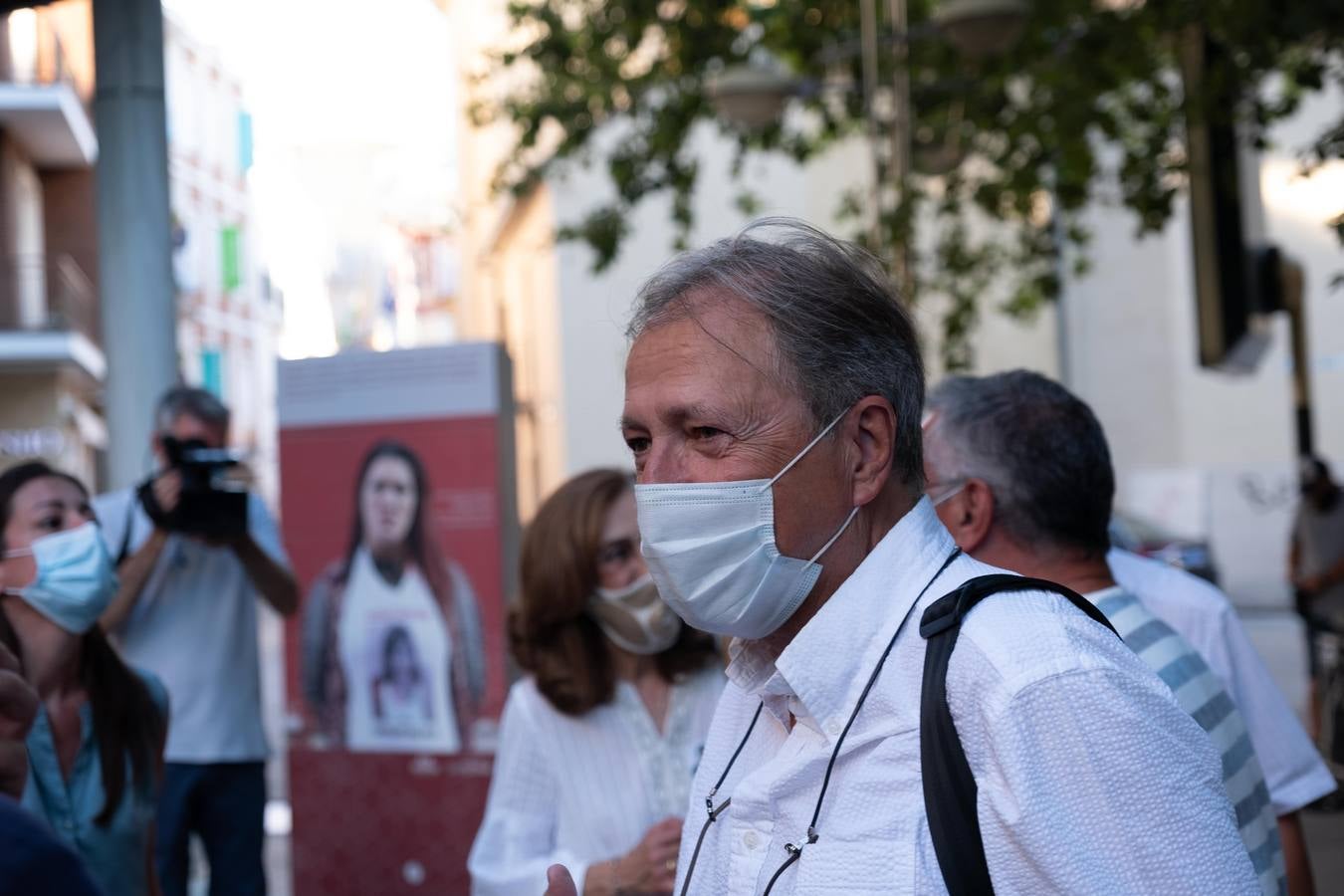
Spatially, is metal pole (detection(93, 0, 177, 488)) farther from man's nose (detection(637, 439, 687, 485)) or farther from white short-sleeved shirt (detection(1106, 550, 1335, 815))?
man's nose (detection(637, 439, 687, 485))

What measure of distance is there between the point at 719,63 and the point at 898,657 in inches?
365

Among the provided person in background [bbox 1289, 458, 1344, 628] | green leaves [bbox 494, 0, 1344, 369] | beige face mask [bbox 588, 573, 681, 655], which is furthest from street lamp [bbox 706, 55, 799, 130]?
beige face mask [bbox 588, 573, 681, 655]

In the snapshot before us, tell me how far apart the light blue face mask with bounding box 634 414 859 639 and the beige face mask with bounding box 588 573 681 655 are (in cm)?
193

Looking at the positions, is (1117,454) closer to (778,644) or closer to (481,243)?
(481,243)

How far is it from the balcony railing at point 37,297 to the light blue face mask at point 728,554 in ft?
88.6

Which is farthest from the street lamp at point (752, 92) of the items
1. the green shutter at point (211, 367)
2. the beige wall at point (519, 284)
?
the green shutter at point (211, 367)

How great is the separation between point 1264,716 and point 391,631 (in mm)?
3907

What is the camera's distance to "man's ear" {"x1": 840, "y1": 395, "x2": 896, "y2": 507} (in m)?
1.93

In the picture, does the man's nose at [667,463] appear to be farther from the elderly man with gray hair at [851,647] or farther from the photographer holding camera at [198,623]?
the photographer holding camera at [198,623]

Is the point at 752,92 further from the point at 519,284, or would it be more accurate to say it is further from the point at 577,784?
the point at 519,284

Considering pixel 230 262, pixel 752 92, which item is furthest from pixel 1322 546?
pixel 230 262

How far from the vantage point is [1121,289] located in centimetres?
2609

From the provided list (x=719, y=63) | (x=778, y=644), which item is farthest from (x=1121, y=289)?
(x=778, y=644)

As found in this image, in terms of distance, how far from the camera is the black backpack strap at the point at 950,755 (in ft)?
5.31
